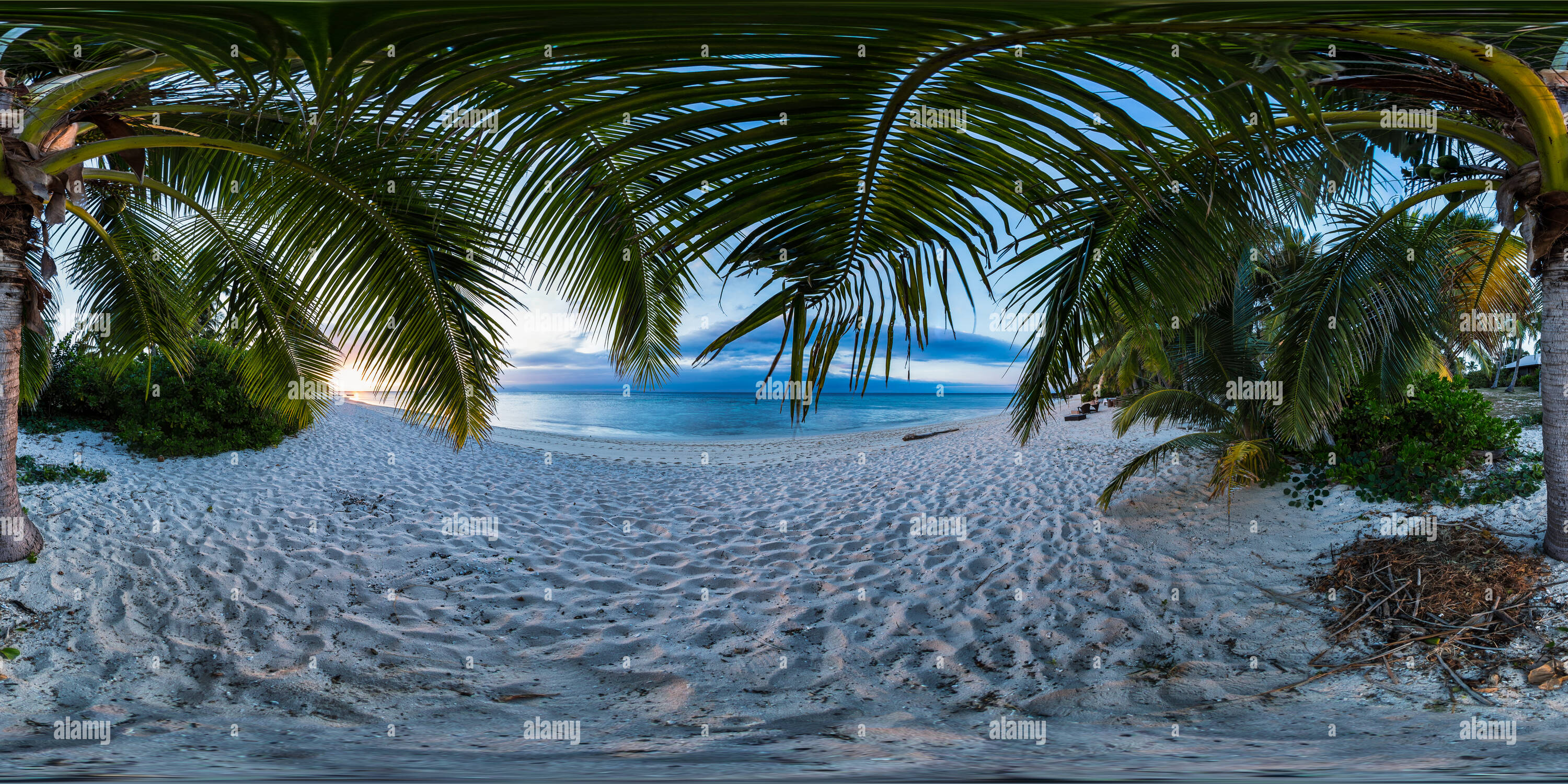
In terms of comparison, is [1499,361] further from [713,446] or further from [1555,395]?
[713,446]

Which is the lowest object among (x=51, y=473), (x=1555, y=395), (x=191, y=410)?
(x=51, y=473)

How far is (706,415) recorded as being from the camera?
99.3 ft

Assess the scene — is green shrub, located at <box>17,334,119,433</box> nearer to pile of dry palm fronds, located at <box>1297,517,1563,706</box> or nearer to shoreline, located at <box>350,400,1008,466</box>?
shoreline, located at <box>350,400,1008,466</box>

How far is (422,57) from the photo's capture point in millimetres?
1037

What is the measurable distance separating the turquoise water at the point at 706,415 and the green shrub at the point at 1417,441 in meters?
9.95

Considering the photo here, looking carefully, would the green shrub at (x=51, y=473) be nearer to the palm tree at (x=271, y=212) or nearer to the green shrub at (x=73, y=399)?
the green shrub at (x=73, y=399)

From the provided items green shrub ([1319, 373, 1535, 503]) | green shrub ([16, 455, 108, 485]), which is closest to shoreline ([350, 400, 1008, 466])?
green shrub ([16, 455, 108, 485])

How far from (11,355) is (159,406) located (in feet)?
22.4

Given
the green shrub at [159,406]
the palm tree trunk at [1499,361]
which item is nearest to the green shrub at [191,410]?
the green shrub at [159,406]

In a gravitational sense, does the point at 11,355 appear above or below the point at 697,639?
above

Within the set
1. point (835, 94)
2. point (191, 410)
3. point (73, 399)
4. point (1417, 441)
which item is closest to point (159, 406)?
point (191, 410)

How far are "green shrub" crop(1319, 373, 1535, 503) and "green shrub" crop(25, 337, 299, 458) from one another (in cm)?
1261

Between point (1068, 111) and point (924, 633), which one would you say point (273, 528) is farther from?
point (1068, 111)

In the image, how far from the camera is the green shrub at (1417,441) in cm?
518
